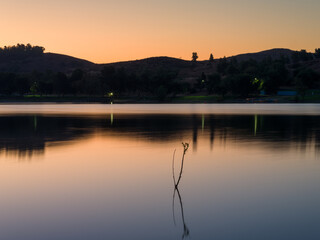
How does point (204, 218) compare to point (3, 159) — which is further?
point (3, 159)

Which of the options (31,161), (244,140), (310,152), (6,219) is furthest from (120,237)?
(244,140)

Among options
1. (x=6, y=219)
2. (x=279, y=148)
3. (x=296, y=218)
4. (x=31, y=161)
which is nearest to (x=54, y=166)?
(x=31, y=161)

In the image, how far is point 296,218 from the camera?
45.4 feet

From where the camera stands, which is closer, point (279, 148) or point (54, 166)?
point (54, 166)

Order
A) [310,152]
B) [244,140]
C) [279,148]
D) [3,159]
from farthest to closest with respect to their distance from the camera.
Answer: [244,140]
[279,148]
[310,152]
[3,159]

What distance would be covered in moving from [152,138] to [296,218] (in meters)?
26.1

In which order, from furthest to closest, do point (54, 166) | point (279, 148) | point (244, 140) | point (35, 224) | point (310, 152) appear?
point (244, 140), point (279, 148), point (310, 152), point (54, 166), point (35, 224)

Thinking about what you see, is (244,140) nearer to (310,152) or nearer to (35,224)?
(310,152)

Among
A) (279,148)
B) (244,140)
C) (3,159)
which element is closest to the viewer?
(3,159)

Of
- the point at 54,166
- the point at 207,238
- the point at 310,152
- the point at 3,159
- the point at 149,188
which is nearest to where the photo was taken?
the point at 207,238

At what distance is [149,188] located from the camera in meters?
18.2

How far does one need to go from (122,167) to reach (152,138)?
15.7 metres

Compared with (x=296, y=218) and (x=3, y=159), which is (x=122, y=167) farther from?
(x=296, y=218)

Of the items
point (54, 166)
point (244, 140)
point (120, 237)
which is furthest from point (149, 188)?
point (244, 140)
